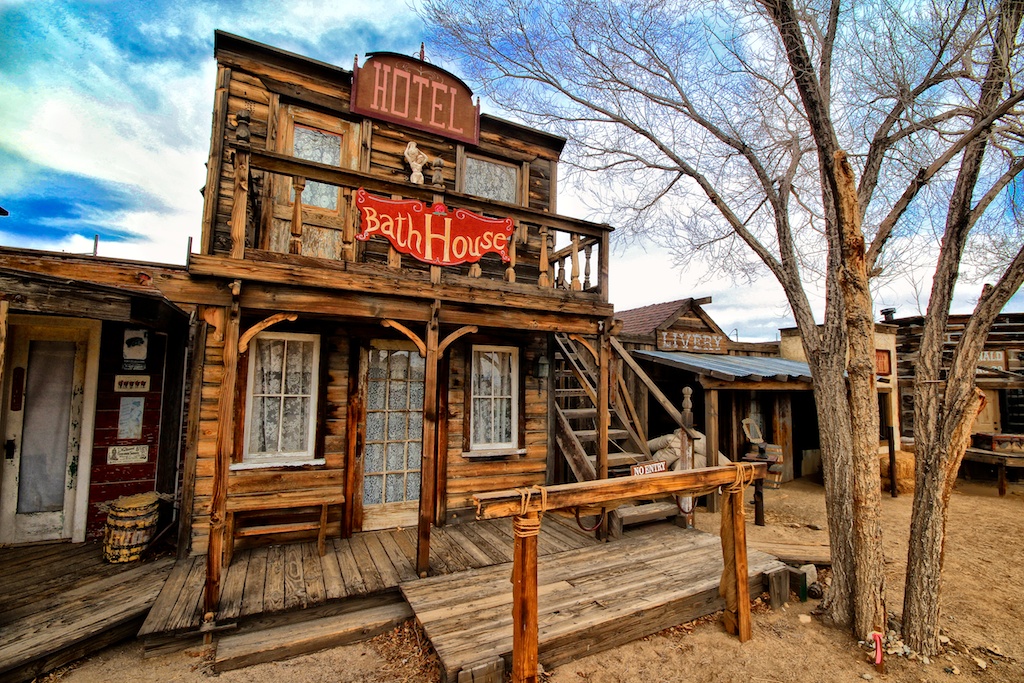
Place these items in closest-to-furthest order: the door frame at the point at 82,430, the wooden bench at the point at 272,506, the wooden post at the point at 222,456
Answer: the wooden post at the point at 222,456 → the wooden bench at the point at 272,506 → the door frame at the point at 82,430

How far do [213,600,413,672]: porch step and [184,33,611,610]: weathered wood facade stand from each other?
0.53m

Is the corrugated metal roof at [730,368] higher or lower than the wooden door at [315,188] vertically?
lower

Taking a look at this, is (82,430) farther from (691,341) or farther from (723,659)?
(691,341)

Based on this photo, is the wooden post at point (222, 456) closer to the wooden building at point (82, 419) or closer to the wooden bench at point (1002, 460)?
the wooden building at point (82, 419)

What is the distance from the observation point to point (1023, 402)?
14133mm

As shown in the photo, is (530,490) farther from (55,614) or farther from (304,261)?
(55,614)

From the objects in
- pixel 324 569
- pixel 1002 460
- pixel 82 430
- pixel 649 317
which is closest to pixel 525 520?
pixel 324 569

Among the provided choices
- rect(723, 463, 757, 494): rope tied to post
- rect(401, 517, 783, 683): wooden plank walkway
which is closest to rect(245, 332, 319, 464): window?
rect(401, 517, 783, 683): wooden plank walkway

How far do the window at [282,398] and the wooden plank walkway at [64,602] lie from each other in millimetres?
1566

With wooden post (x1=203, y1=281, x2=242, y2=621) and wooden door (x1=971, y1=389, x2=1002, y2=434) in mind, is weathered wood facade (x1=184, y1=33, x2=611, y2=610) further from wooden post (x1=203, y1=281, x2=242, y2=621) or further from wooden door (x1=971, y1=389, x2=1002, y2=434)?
wooden door (x1=971, y1=389, x2=1002, y2=434)

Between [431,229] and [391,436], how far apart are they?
3194 millimetres

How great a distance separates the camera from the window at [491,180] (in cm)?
716

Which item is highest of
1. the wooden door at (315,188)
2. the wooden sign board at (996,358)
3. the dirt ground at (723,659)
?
the wooden door at (315,188)

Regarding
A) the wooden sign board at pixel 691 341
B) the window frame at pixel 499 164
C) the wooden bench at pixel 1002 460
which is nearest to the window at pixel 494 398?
the window frame at pixel 499 164
